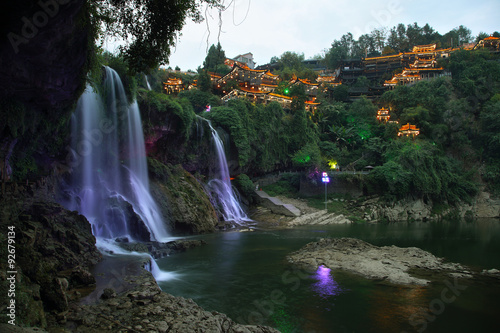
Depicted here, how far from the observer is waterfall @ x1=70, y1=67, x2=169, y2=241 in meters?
14.9

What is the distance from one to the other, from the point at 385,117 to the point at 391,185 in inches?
664

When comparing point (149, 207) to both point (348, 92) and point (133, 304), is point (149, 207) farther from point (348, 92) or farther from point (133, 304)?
point (348, 92)

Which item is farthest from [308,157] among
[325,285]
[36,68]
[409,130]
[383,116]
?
[36,68]

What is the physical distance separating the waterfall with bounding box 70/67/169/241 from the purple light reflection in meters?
8.52

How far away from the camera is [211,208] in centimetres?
2259

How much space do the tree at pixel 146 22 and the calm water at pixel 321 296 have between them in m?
6.48

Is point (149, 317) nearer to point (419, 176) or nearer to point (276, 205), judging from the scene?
point (276, 205)

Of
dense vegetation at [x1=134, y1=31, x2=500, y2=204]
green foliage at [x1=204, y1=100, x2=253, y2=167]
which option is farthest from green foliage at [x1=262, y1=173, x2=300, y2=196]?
green foliage at [x1=204, y1=100, x2=253, y2=167]

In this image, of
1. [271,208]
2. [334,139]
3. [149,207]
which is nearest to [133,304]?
[149,207]

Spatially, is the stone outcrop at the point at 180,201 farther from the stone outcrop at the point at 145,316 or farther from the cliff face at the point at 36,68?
the stone outcrop at the point at 145,316

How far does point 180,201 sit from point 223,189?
7.72 metres

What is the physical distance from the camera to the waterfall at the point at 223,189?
25.5 metres

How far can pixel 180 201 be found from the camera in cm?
2000

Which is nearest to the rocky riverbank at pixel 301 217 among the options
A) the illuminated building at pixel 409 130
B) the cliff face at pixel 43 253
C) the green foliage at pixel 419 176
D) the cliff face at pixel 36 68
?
the green foliage at pixel 419 176
